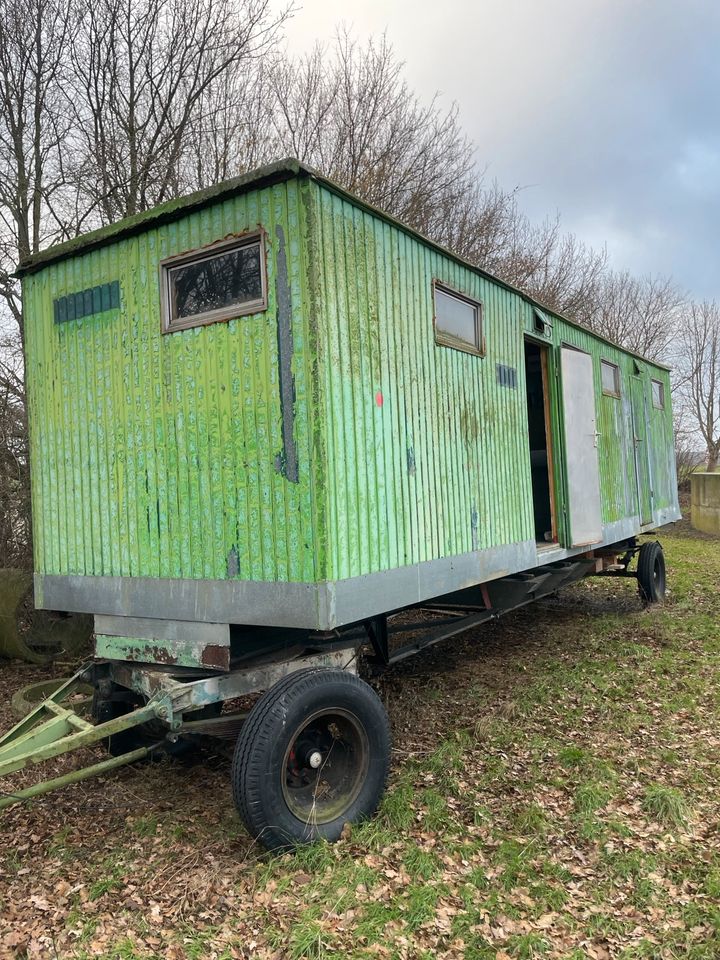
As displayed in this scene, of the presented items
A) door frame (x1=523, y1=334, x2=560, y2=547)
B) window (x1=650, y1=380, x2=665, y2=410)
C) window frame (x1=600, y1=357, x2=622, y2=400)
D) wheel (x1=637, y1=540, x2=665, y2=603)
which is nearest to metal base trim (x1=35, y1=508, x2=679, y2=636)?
door frame (x1=523, y1=334, x2=560, y2=547)

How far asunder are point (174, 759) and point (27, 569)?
366 cm

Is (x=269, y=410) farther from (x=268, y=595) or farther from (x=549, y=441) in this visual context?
(x=549, y=441)

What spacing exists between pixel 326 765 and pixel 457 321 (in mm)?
3146

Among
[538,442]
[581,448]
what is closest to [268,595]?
[581,448]

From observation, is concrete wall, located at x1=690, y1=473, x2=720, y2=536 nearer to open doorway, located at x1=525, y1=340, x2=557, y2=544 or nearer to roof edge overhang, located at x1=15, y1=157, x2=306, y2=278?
open doorway, located at x1=525, y1=340, x2=557, y2=544

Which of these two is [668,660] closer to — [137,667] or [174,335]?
[137,667]

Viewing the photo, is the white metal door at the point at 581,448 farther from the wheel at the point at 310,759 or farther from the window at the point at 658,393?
the wheel at the point at 310,759

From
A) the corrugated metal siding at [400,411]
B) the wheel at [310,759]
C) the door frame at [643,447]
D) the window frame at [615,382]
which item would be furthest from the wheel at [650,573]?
the wheel at [310,759]

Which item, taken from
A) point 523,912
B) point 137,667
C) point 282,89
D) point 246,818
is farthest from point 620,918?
point 282,89

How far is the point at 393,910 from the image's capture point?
3113 millimetres

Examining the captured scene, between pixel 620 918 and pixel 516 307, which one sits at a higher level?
pixel 516 307

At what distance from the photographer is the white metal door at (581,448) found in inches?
271

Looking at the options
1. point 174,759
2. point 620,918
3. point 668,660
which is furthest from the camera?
point 668,660

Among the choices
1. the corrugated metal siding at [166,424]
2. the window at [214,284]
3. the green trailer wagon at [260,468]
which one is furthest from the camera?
the window at [214,284]
